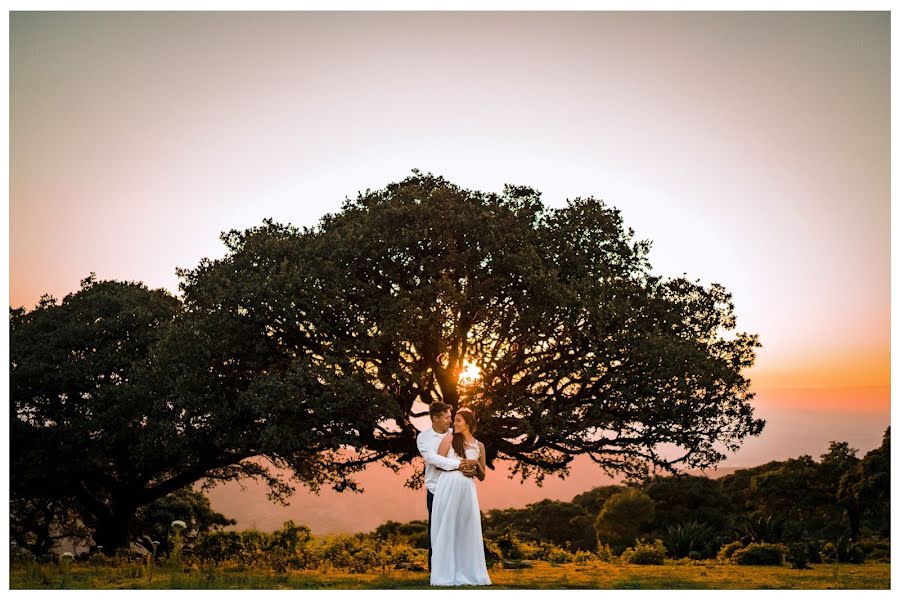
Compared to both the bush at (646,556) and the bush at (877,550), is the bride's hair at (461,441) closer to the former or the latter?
the bush at (646,556)

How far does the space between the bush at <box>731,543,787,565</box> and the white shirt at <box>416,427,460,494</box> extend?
32.6 feet

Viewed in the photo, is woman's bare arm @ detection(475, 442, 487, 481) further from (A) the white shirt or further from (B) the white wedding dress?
(A) the white shirt

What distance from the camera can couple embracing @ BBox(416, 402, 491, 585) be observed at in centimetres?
1275

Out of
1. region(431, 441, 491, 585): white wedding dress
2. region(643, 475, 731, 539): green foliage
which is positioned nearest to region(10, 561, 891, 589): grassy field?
region(431, 441, 491, 585): white wedding dress

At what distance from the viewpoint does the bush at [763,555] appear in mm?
19491

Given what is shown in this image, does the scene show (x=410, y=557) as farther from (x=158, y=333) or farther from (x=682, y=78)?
(x=682, y=78)

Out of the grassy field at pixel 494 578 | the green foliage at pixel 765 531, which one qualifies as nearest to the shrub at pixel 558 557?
the grassy field at pixel 494 578

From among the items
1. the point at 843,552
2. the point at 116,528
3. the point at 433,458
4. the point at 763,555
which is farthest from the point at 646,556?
the point at 116,528

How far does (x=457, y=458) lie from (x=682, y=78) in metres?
11.7

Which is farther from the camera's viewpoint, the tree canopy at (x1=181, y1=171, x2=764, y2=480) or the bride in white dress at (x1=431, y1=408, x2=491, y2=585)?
the tree canopy at (x1=181, y1=171, x2=764, y2=480)

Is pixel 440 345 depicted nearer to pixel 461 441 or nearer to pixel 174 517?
pixel 461 441

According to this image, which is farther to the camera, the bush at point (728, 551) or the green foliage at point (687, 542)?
the green foliage at point (687, 542)

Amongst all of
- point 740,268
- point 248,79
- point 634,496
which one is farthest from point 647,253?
point 634,496

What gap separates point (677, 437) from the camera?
19.7m
